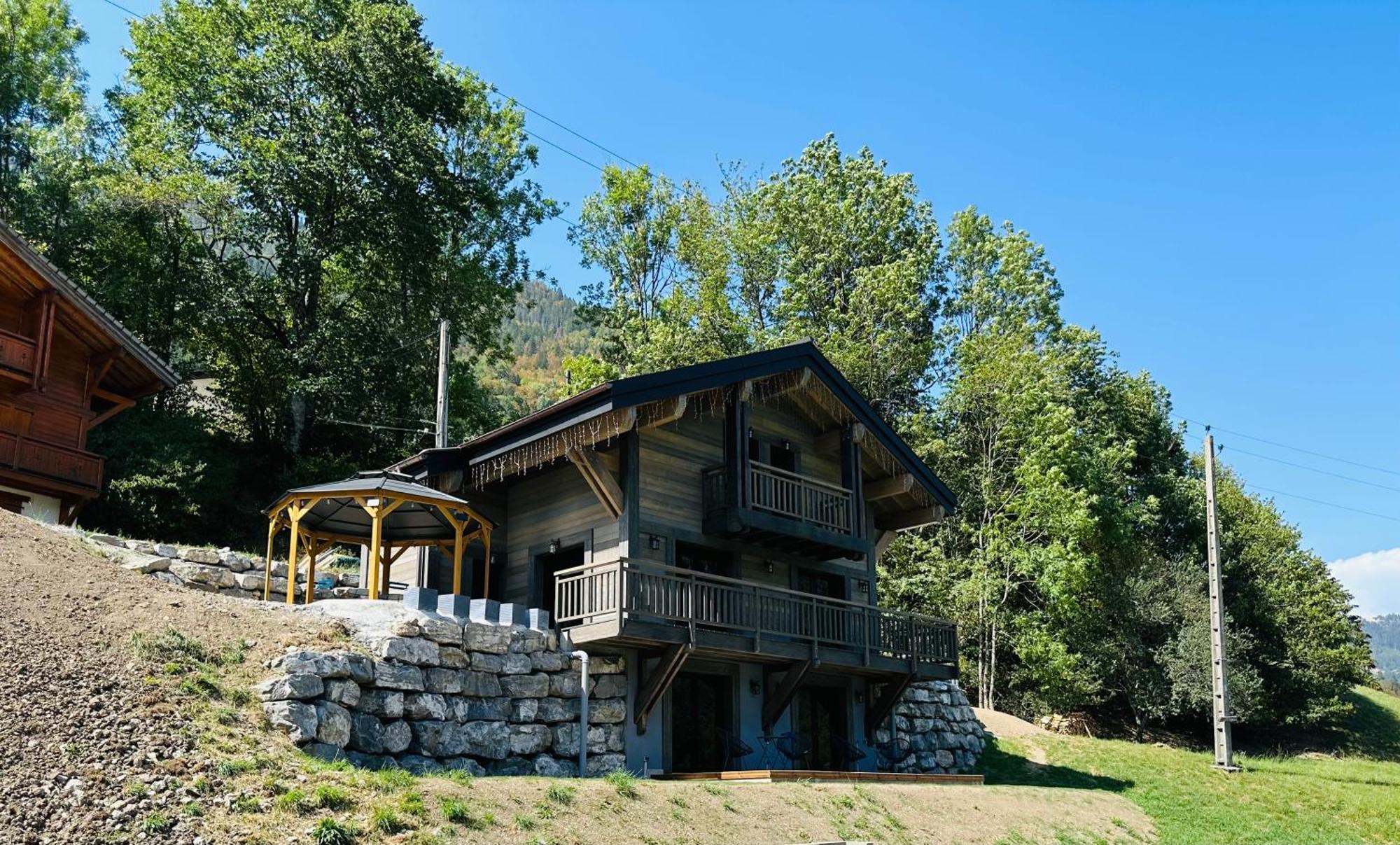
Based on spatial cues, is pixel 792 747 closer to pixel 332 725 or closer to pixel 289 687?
pixel 332 725

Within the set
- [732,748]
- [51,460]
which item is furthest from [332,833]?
[51,460]

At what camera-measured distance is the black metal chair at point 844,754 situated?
71.6 ft

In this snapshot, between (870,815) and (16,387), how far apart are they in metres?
20.0

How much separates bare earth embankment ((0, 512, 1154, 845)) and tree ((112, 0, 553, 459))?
18318mm

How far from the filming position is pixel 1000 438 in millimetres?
36188

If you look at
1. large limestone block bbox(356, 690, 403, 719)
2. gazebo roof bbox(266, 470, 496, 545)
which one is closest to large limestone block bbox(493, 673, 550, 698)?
large limestone block bbox(356, 690, 403, 719)

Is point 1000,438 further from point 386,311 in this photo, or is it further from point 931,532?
point 386,311

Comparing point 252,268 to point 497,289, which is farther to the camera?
point 497,289

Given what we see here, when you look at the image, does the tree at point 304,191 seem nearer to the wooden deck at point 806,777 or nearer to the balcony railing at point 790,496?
the balcony railing at point 790,496

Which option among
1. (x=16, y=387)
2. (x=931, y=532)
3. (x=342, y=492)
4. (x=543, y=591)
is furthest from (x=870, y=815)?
(x=931, y=532)

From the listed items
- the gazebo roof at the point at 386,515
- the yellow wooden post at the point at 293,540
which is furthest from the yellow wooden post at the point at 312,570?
the yellow wooden post at the point at 293,540

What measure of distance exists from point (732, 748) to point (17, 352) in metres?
17.1

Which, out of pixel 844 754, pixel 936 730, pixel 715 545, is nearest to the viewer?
pixel 715 545

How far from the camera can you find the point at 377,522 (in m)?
17.0
